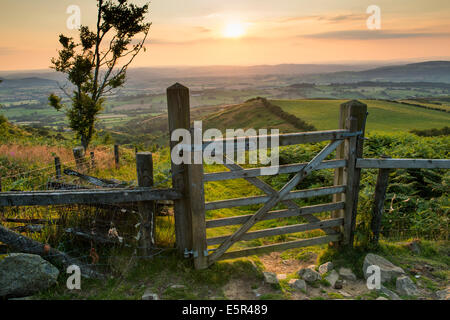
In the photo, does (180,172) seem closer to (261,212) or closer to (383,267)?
(261,212)

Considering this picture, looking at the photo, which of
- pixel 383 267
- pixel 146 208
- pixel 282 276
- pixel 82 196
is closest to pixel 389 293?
pixel 383 267

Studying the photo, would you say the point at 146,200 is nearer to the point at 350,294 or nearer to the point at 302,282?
the point at 302,282

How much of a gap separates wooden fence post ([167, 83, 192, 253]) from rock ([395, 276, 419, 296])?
11.5ft

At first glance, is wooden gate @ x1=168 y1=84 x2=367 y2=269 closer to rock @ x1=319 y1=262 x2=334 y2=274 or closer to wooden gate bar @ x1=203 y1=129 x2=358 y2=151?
wooden gate bar @ x1=203 y1=129 x2=358 y2=151

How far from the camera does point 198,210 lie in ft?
15.1

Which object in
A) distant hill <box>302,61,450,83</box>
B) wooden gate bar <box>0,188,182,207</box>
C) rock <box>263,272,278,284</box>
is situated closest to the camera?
wooden gate bar <box>0,188,182,207</box>

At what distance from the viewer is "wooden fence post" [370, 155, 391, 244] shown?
18.0 feet

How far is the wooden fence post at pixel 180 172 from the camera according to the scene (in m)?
4.36

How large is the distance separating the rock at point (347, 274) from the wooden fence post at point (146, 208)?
339 cm

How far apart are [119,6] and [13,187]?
36.6ft

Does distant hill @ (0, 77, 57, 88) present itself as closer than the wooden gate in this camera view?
No

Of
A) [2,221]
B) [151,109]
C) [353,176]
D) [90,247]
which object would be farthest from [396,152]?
[151,109]

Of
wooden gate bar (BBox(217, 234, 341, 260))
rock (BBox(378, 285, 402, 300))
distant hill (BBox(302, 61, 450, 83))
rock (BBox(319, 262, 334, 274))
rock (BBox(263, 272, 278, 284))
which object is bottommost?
rock (BBox(378, 285, 402, 300))

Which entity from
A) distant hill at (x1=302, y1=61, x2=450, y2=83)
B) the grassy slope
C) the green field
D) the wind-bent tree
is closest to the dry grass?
the wind-bent tree
